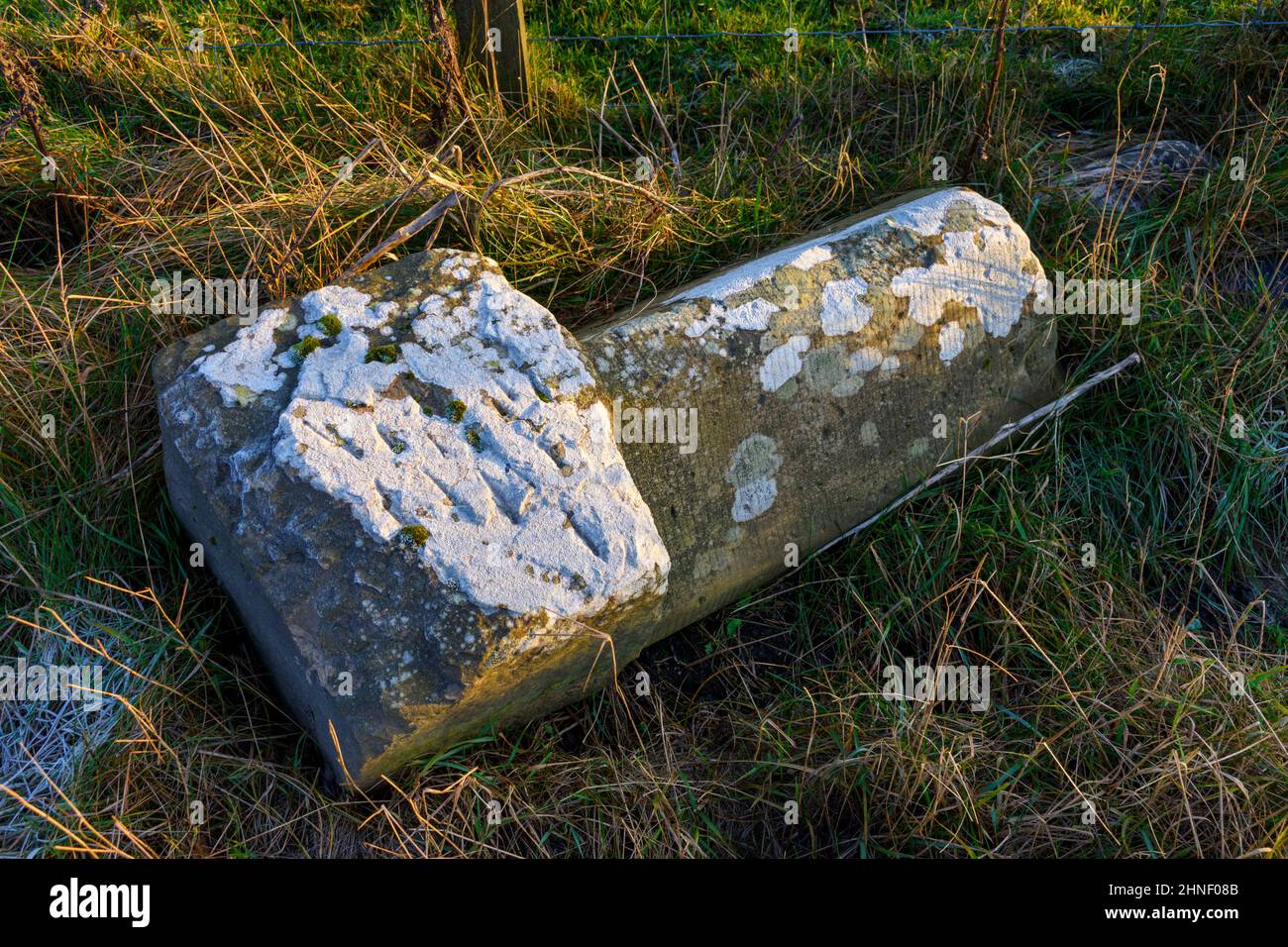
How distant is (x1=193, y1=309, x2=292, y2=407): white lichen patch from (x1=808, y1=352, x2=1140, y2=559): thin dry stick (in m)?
1.36

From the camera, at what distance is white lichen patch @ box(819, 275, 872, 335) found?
2.31m

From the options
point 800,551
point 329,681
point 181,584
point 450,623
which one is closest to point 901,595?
point 800,551

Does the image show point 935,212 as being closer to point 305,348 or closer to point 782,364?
point 782,364

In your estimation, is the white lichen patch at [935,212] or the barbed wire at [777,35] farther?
the barbed wire at [777,35]

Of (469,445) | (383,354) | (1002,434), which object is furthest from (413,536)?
(1002,434)

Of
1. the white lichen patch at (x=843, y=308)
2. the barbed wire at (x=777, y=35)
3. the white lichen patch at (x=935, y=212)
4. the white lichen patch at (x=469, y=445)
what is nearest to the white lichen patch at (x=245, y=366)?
the white lichen patch at (x=469, y=445)

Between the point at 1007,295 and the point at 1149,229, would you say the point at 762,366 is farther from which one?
the point at 1149,229

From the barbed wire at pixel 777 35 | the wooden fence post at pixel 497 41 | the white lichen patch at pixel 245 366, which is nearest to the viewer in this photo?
the white lichen patch at pixel 245 366

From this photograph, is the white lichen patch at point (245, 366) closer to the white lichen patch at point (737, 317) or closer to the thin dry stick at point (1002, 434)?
the white lichen patch at point (737, 317)

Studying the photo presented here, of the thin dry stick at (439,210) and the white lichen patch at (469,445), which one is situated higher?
the thin dry stick at (439,210)

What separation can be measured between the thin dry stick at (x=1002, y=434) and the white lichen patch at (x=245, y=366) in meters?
1.36

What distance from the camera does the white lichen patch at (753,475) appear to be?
2.24m

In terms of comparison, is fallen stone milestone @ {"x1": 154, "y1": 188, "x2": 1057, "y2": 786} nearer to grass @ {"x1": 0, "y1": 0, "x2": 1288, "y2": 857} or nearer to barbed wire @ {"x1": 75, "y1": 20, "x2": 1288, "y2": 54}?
grass @ {"x1": 0, "y1": 0, "x2": 1288, "y2": 857}

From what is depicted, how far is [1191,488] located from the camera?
2.54m
